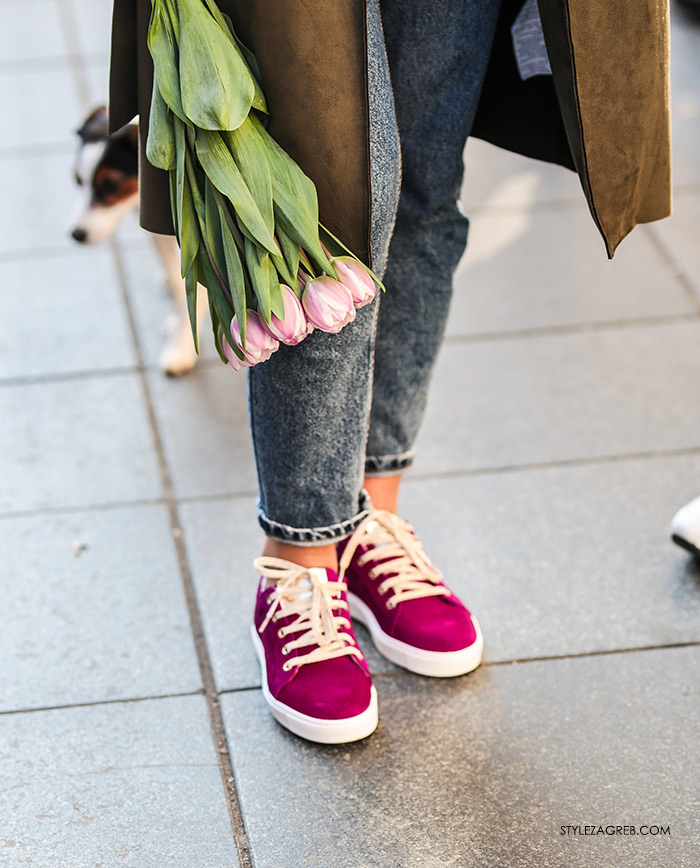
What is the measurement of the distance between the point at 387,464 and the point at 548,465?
566 mm

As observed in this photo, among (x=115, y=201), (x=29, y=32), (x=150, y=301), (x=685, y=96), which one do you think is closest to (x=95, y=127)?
(x=115, y=201)

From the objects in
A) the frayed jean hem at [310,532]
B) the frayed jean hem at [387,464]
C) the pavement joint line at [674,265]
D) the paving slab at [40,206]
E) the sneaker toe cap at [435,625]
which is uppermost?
the frayed jean hem at [310,532]

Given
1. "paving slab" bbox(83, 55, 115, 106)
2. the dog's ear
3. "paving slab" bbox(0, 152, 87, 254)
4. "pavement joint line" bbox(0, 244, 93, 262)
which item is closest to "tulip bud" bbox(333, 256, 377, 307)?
the dog's ear

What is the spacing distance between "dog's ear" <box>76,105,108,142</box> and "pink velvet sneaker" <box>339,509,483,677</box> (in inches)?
54.6

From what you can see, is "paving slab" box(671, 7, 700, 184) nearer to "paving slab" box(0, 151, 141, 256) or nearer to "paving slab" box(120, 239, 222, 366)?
"paving slab" box(120, 239, 222, 366)

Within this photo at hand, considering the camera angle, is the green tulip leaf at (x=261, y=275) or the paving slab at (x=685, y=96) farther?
the paving slab at (x=685, y=96)

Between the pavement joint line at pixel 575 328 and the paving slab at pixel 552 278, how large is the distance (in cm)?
1

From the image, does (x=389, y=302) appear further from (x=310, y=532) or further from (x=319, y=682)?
(x=319, y=682)

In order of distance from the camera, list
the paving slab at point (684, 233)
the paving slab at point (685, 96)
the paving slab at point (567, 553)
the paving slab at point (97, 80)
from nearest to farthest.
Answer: the paving slab at point (567, 553)
the paving slab at point (684, 233)
the paving slab at point (685, 96)
the paving slab at point (97, 80)

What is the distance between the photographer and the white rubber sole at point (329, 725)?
4.83ft

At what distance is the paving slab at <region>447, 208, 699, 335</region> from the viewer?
2656 mm

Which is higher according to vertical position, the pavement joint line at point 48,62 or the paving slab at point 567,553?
the pavement joint line at point 48,62

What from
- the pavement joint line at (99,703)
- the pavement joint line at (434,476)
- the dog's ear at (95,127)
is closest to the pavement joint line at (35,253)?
the dog's ear at (95,127)

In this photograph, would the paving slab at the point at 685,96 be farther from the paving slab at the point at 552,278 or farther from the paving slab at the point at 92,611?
the paving slab at the point at 92,611
